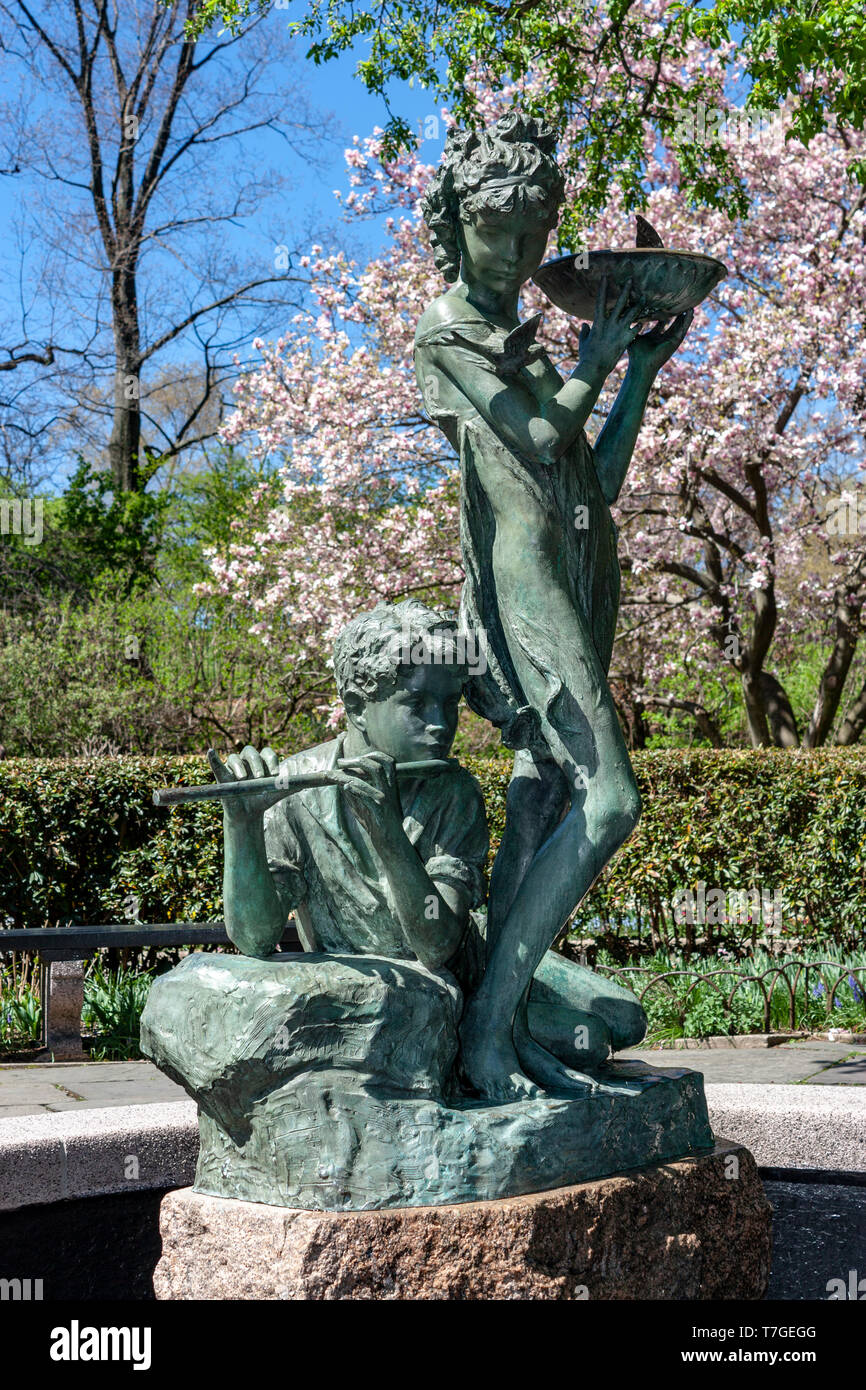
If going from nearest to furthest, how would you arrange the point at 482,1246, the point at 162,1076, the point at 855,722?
the point at 482,1246, the point at 162,1076, the point at 855,722

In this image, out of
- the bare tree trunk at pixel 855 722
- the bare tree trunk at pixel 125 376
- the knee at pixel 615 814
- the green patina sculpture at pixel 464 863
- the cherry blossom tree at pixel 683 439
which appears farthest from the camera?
the bare tree trunk at pixel 125 376

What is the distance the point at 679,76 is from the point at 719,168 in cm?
497

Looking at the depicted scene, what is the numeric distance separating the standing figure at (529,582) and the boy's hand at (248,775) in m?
0.57

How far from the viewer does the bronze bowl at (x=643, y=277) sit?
3.09m

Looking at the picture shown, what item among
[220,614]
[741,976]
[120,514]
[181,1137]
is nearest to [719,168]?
[741,976]

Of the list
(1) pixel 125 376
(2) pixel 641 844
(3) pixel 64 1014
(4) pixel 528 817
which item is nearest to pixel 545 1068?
(4) pixel 528 817

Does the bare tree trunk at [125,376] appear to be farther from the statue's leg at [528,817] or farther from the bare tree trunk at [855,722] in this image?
the statue's leg at [528,817]

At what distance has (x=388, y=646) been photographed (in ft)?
9.36

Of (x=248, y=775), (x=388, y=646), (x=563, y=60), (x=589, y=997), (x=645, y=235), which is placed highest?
(x=563, y=60)

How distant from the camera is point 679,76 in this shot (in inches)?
466

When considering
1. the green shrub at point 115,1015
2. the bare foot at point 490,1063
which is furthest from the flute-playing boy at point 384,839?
the green shrub at point 115,1015

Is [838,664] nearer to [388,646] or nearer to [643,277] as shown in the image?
[643,277]

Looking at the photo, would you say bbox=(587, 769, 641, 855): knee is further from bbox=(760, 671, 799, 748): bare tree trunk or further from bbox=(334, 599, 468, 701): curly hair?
bbox=(760, 671, 799, 748): bare tree trunk

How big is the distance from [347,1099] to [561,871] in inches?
26.9
